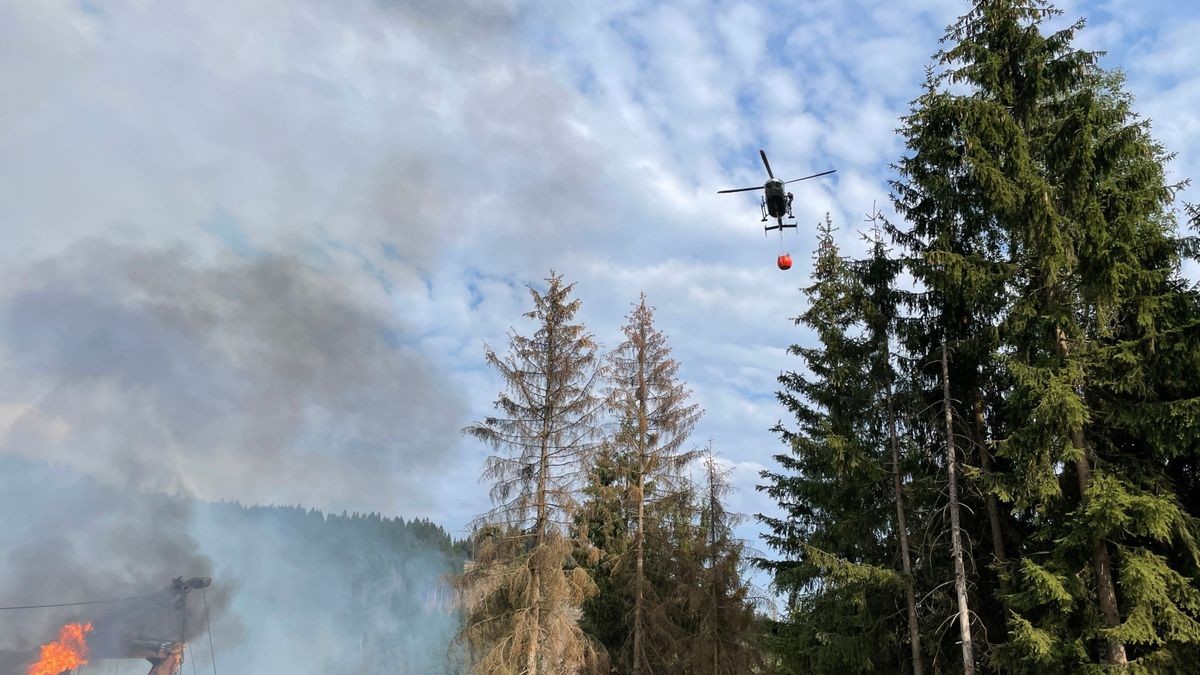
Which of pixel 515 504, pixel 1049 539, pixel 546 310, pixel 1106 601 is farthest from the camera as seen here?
pixel 546 310

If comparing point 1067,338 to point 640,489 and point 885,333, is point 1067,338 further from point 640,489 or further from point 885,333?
point 640,489

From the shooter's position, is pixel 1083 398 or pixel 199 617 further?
pixel 199 617

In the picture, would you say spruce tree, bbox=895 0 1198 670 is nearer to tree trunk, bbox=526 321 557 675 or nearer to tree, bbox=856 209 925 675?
tree, bbox=856 209 925 675

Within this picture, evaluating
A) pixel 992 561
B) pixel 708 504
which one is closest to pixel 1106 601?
pixel 992 561

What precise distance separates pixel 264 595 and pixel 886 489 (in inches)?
3083

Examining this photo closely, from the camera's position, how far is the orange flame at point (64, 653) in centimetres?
2858

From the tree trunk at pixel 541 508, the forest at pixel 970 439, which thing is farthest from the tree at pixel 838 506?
the tree trunk at pixel 541 508

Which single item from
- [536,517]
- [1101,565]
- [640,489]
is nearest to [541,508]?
[536,517]

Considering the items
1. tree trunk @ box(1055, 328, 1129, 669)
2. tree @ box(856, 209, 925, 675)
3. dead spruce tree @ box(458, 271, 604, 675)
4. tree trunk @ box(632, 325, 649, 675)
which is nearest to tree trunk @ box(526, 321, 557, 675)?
dead spruce tree @ box(458, 271, 604, 675)

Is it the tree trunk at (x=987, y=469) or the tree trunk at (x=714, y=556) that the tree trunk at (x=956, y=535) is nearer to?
the tree trunk at (x=987, y=469)

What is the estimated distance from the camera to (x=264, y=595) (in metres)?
75.9

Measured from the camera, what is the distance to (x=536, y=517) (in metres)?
18.0

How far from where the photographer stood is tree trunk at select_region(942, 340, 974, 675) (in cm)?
1119

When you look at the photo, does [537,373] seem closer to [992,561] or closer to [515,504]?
[515,504]
